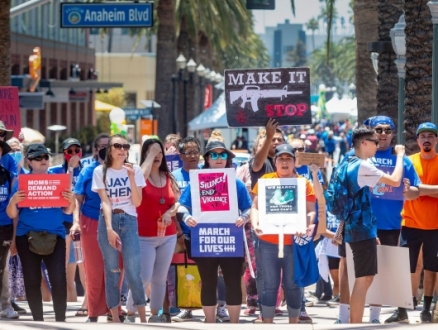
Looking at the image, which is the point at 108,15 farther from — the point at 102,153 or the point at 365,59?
the point at 102,153

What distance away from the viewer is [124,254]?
9484 millimetres

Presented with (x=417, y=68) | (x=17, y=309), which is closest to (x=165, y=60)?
(x=417, y=68)

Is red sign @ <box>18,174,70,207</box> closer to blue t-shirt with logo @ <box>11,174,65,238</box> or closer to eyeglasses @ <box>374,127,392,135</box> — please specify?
blue t-shirt with logo @ <box>11,174,65,238</box>

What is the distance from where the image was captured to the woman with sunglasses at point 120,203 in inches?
370

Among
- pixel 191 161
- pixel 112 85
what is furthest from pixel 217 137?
pixel 112 85

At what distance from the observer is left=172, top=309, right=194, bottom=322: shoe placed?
34.8 feet

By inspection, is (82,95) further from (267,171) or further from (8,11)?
(267,171)

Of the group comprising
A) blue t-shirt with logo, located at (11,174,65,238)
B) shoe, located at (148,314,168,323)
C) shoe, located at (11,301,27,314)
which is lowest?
shoe, located at (11,301,27,314)

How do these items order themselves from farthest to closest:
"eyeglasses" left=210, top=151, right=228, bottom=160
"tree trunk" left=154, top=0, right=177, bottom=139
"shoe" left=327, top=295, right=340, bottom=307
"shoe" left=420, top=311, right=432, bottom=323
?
"tree trunk" left=154, top=0, right=177, bottom=139
"shoe" left=327, top=295, right=340, bottom=307
"shoe" left=420, top=311, right=432, bottom=323
"eyeglasses" left=210, top=151, right=228, bottom=160

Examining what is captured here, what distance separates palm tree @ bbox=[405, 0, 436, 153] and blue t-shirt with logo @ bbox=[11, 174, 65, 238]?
195 inches

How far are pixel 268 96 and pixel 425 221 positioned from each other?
1874 millimetres

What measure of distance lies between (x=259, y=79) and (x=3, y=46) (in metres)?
7.45

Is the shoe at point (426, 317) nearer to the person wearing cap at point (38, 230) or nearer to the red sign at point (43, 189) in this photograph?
the person wearing cap at point (38, 230)

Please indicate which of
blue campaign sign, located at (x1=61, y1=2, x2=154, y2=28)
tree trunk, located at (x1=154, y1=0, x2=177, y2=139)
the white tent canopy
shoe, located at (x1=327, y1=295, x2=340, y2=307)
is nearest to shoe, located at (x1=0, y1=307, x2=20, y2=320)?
shoe, located at (x1=327, y1=295, x2=340, y2=307)
